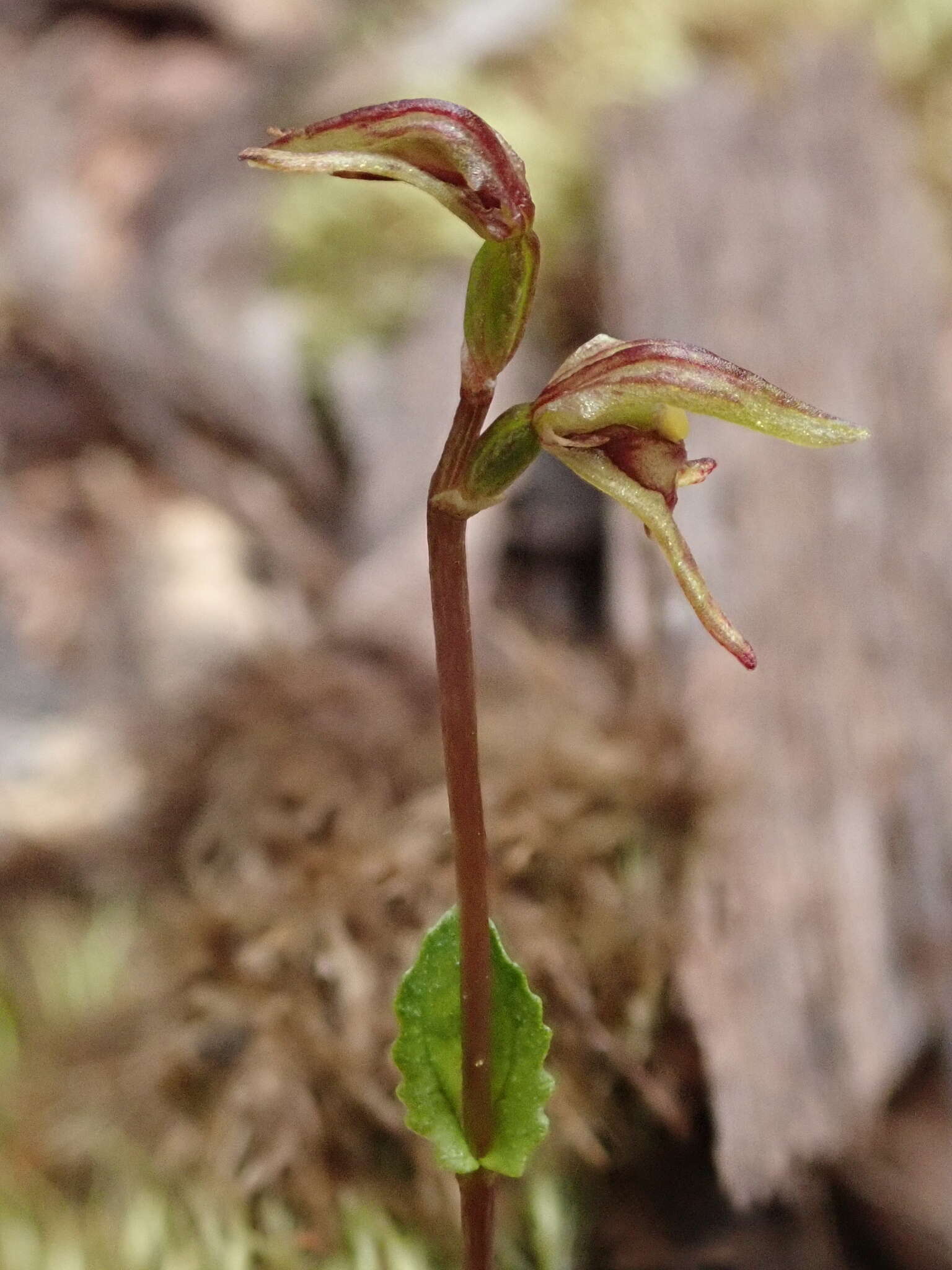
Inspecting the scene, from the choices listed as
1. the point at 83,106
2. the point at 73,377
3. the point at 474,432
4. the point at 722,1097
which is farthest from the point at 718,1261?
the point at 83,106

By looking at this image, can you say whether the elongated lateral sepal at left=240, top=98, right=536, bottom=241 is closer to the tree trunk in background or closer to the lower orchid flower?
the lower orchid flower

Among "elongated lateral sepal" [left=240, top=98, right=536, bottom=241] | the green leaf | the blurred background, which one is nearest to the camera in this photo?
"elongated lateral sepal" [left=240, top=98, right=536, bottom=241]

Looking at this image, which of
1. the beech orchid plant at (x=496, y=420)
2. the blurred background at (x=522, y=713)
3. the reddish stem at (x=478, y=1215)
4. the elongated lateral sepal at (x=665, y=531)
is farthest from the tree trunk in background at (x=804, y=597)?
the elongated lateral sepal at (x=665, y=531)

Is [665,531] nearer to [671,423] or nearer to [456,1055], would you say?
[671,423]

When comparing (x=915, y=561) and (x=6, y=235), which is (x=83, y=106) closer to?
(x=6, y=235)

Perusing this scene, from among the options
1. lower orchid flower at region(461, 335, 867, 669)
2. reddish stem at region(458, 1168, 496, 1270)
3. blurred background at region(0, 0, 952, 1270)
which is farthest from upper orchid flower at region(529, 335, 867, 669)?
blurred background at region(0, 0, 952, 1270)
